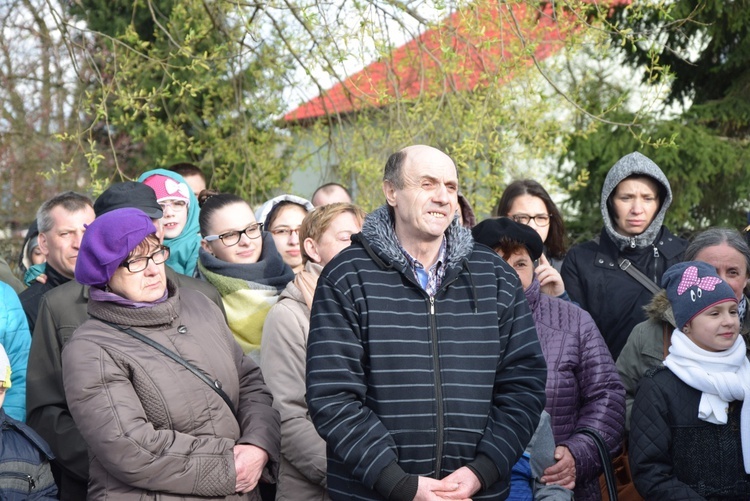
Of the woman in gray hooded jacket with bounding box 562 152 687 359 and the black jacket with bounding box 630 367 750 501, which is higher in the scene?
the woman in gray hooded jacket with bounding box 562 152 687 359

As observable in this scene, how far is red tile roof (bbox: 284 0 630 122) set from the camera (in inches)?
238

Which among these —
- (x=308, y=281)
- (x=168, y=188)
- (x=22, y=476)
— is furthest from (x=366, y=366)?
(x=168, y=188)

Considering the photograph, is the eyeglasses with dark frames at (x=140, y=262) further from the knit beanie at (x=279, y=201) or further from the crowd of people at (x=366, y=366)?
the knit beanie at (x=279, y=201)

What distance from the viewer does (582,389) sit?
3.86 m

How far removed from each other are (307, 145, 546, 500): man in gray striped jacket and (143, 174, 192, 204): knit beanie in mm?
2186

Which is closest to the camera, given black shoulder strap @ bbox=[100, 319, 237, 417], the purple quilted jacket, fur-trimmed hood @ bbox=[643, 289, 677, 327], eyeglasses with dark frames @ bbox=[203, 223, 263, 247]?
black shoulder strap @ bbox=[100, 319, 237, 417]

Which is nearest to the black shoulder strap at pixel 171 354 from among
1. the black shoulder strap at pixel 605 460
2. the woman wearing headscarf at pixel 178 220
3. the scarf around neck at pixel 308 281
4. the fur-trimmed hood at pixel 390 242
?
the scarf around neck at pixel 308 281

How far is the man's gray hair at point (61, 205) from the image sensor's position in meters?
4.56

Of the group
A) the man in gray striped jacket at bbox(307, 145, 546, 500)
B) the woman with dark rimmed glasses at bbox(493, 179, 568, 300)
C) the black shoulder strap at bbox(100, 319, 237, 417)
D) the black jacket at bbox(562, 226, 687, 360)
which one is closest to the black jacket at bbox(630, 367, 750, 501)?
the man in gray striped jacket at bbox(307, 145, 546, 500)

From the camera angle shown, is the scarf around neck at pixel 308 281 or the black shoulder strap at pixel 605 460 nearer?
the black shoulder strap at pixel 605 460

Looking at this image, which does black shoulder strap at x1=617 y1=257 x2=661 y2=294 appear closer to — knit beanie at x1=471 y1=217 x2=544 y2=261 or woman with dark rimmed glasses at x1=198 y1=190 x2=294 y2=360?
knit beanie at x1=471 y1=217 x2=544 y2=261

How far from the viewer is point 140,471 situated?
10.0 ft

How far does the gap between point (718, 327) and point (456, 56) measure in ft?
9.51

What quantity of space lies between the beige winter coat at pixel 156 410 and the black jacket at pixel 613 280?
6.76ft
